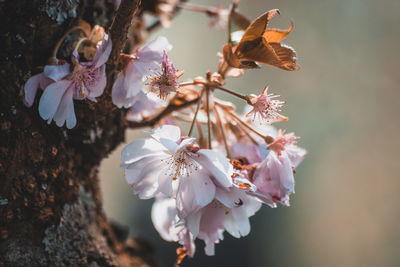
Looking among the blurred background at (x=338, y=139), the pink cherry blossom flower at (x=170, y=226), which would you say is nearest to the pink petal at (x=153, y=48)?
the pink cherry blossom flower at (x=170, y=226)

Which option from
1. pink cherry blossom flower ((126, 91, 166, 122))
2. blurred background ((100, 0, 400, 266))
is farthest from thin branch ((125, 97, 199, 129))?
blurred background ((100, 0, 400, 266))

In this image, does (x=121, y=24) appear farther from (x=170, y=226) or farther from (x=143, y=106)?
(x=170, y=226)

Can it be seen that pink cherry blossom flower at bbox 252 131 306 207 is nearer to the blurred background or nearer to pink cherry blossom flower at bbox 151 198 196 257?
pink cherry blossom flower at bbox 151 198 196 257

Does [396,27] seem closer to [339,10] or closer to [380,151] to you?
[339,10]

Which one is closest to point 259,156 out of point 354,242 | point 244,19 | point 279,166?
point 279,166

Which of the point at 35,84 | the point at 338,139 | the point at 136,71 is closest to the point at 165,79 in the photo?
the point at 136,71

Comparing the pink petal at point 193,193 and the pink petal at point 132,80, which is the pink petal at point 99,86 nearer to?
the pink petal at point 132,80
